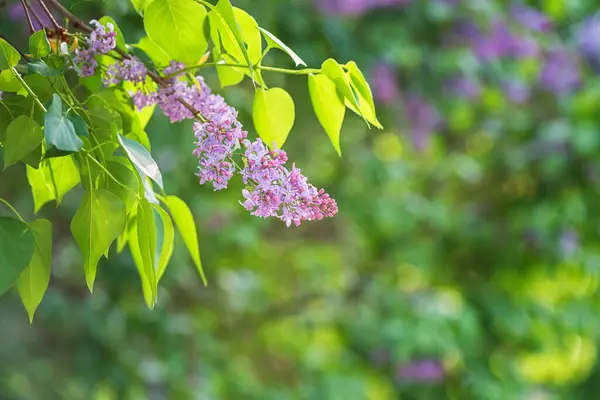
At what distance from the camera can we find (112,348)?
182 centimetres

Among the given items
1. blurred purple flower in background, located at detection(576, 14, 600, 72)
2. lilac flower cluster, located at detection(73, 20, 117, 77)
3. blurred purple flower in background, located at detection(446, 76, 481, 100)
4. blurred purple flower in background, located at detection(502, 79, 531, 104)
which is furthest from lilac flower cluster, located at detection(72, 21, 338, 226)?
blurred purple flower in background, located at detection(576, 14, 600, 72)

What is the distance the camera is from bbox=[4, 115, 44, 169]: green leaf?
0.47 metres

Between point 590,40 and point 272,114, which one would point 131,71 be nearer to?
point 272,114

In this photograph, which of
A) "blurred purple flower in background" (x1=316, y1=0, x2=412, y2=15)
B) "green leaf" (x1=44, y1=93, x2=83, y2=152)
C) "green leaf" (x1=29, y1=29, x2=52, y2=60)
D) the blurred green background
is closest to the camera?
"green leaf" (x1=44, y1=93, x2=83, y2=152)

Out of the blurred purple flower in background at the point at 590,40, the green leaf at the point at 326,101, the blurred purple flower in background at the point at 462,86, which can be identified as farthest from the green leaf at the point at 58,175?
the blurred purple flower in background at the point at 590,40

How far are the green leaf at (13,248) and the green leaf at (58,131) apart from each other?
0.20ft

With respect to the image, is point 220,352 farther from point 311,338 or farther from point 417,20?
point 417,20

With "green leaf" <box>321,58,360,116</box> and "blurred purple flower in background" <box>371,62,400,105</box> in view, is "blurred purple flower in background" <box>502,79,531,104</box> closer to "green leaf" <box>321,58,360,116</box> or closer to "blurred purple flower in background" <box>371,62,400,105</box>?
"blurred purple flower in background" <box>371,62,400,105</box>

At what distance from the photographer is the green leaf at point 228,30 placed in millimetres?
493

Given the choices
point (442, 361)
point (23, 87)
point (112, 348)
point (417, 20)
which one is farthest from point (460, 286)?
point (23, 87)

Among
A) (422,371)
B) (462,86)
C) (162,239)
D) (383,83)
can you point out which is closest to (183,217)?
(162,239)

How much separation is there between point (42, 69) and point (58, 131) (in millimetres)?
93

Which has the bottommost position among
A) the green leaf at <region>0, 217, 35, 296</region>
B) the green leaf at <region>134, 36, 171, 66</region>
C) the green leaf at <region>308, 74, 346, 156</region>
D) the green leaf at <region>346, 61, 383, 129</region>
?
the green leaf at <region>0, 217, 35, 296</region>

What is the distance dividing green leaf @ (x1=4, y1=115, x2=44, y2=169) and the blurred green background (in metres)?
1.07
